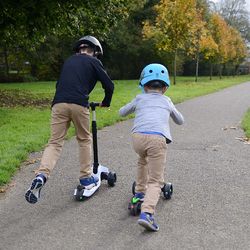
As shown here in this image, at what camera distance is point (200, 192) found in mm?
5617

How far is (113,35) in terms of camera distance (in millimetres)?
39875

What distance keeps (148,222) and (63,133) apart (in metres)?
1.66

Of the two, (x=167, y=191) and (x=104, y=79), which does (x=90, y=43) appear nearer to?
(x=104, y=79)

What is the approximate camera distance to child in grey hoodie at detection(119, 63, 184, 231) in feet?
15.0

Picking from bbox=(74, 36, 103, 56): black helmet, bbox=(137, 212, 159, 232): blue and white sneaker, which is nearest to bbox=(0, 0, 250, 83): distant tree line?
bbox=(74, 36, 103, 56): black helmet

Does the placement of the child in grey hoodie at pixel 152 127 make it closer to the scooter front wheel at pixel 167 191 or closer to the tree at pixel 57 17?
the scooter front wheel at pixel 167 191

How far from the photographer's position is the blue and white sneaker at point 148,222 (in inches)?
165

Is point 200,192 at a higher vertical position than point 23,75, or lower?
higher

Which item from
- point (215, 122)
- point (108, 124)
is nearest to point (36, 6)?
point (108, 124)

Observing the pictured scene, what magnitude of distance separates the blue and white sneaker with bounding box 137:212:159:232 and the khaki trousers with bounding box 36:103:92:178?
1.31m

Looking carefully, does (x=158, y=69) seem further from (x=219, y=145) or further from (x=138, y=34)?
(x=138, y=34)

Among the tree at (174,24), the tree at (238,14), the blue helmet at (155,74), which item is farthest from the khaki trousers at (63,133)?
the tree at (238,14)

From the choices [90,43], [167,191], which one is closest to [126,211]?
[167,191]

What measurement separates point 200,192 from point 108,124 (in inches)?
225
